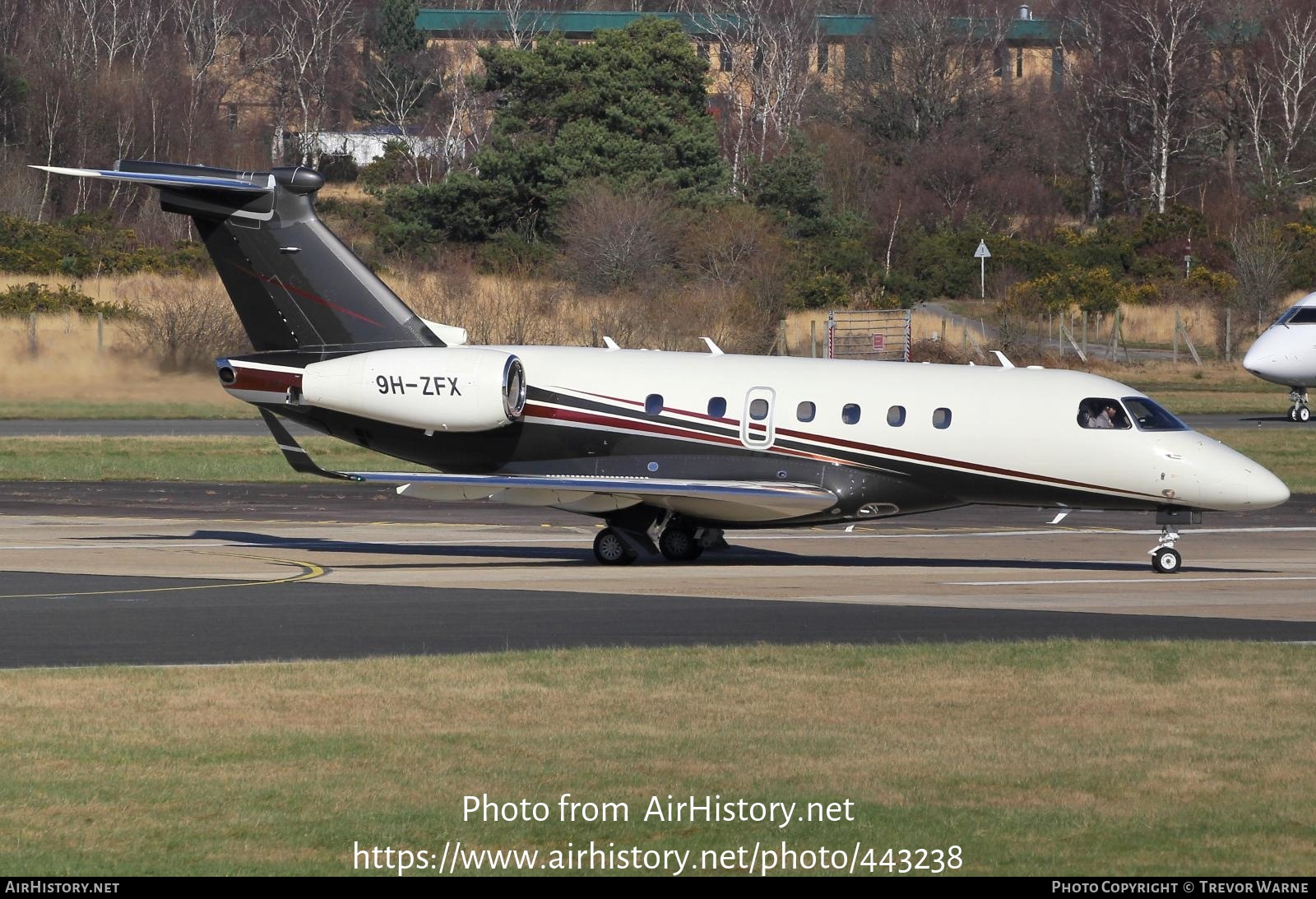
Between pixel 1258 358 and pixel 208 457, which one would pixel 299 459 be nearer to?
pixel 208 457

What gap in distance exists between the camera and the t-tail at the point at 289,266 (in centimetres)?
2489

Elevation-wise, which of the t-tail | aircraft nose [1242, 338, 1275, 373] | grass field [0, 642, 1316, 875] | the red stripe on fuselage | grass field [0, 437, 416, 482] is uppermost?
the t-tail

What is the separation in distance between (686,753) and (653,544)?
12.9 m

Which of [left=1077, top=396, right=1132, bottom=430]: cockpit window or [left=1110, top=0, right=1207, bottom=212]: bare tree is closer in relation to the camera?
[left=1077, top=396, right=1132, bottom=430]: cockpit window

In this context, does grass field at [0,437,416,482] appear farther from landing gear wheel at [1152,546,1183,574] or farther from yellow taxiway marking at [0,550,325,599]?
landing gear wheel at [1152,546,1183,574]

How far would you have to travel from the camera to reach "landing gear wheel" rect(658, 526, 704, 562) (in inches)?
1005

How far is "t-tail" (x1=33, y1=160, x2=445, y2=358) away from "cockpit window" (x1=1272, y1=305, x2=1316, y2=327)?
2930 centimetres

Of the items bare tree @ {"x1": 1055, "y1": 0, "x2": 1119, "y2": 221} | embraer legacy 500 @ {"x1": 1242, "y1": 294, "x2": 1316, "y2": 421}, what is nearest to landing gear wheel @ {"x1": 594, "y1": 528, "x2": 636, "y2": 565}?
embraer legacy 500 @ {"x1": 1242, "y1": 294, "x2": 1316, "y2": 421}

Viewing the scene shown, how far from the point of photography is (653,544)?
82.9 ft

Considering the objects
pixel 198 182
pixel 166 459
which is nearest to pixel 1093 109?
pixel 166 459

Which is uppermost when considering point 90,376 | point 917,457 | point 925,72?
point 925,72

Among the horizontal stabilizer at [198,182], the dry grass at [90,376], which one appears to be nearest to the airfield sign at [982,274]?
the dry grass at [90,376]

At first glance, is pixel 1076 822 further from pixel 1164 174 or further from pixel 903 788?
pixel 1164 174

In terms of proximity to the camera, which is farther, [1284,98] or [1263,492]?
[1284,98]
